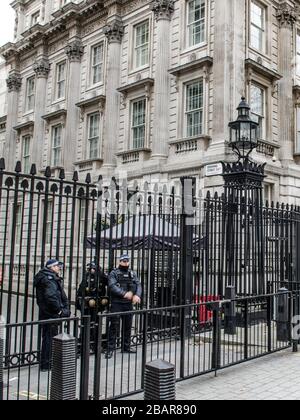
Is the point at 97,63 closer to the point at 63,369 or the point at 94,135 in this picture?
the point at 94,135

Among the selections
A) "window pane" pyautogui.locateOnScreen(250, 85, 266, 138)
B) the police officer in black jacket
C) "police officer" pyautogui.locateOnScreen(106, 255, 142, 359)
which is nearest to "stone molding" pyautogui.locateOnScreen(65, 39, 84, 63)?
"window pane" pyautogui.locateOnScreen(250, 85, 266, 138)

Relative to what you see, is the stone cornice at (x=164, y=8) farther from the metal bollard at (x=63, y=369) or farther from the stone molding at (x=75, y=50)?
the metal bollard at (x=63, y=369)

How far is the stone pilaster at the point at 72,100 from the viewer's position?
2655cm

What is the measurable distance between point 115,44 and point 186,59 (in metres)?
5.00

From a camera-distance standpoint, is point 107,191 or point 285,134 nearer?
point 107,191

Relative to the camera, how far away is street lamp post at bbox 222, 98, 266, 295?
11.1 meters

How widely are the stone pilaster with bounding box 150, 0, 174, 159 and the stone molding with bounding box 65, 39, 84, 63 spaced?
238 inches

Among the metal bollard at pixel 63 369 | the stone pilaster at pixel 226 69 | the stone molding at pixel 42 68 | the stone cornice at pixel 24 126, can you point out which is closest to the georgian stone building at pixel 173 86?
the stone pilaster at pixel 226 69

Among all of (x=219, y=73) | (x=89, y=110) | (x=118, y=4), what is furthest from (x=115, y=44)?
A: (x=219, y=73)

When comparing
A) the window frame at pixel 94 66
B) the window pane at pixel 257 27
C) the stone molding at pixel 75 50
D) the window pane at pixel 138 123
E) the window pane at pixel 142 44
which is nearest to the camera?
the window pane at pixel 257 27

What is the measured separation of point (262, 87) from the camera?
2127 cm

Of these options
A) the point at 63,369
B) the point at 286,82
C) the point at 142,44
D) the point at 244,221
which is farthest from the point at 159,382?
the point at 142,44

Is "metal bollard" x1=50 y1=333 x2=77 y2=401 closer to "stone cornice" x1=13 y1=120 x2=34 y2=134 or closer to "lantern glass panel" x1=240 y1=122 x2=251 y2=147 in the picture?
"lantern glass panel" x1=240 y1=122 x2=251 y2=147

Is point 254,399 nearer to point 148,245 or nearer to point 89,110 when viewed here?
point 148,245
